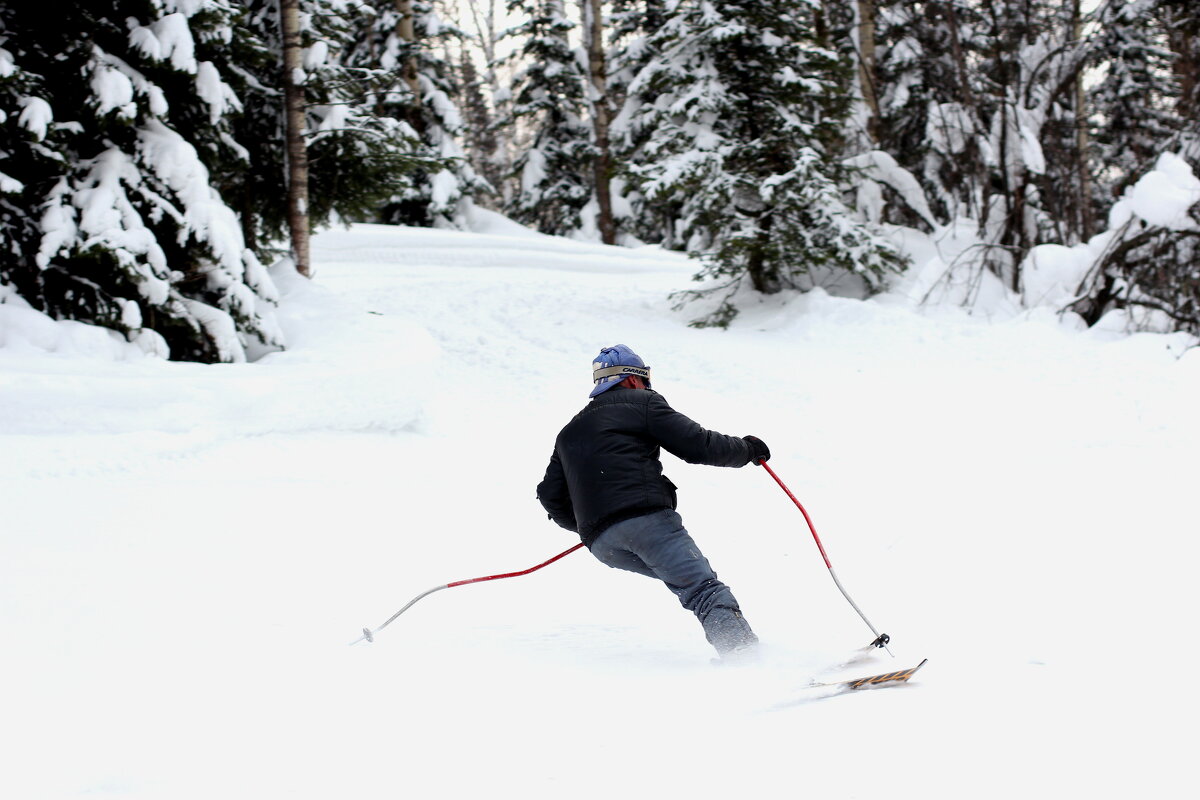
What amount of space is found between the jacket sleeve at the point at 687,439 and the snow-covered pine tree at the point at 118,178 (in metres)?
4.98

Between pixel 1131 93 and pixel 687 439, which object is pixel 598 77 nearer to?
pixel 1131 93

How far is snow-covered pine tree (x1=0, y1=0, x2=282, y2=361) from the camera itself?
6922 mm

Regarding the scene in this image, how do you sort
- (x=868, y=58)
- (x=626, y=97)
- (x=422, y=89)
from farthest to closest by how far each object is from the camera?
(x=422, y=89), (x=626, y=97), (x=868, y=58)

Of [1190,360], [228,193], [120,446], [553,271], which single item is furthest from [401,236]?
[1190,360]

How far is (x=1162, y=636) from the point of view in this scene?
3787mm

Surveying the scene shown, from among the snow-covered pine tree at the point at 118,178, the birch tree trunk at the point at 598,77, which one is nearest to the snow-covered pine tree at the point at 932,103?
the birch tree trunk at the point at 598,77

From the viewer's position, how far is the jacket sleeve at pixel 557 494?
4363 millimetres

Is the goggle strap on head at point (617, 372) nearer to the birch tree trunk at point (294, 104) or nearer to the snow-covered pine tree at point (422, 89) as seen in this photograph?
the birch tree trunk at point (294, 104)

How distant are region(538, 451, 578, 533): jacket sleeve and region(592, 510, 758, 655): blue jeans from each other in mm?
396

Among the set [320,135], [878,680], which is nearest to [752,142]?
[320,135]

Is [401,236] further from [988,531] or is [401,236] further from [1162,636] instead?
[1162,636]

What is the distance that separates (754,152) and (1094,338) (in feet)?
16.1

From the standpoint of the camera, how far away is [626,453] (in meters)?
4.02

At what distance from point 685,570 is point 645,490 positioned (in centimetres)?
39
